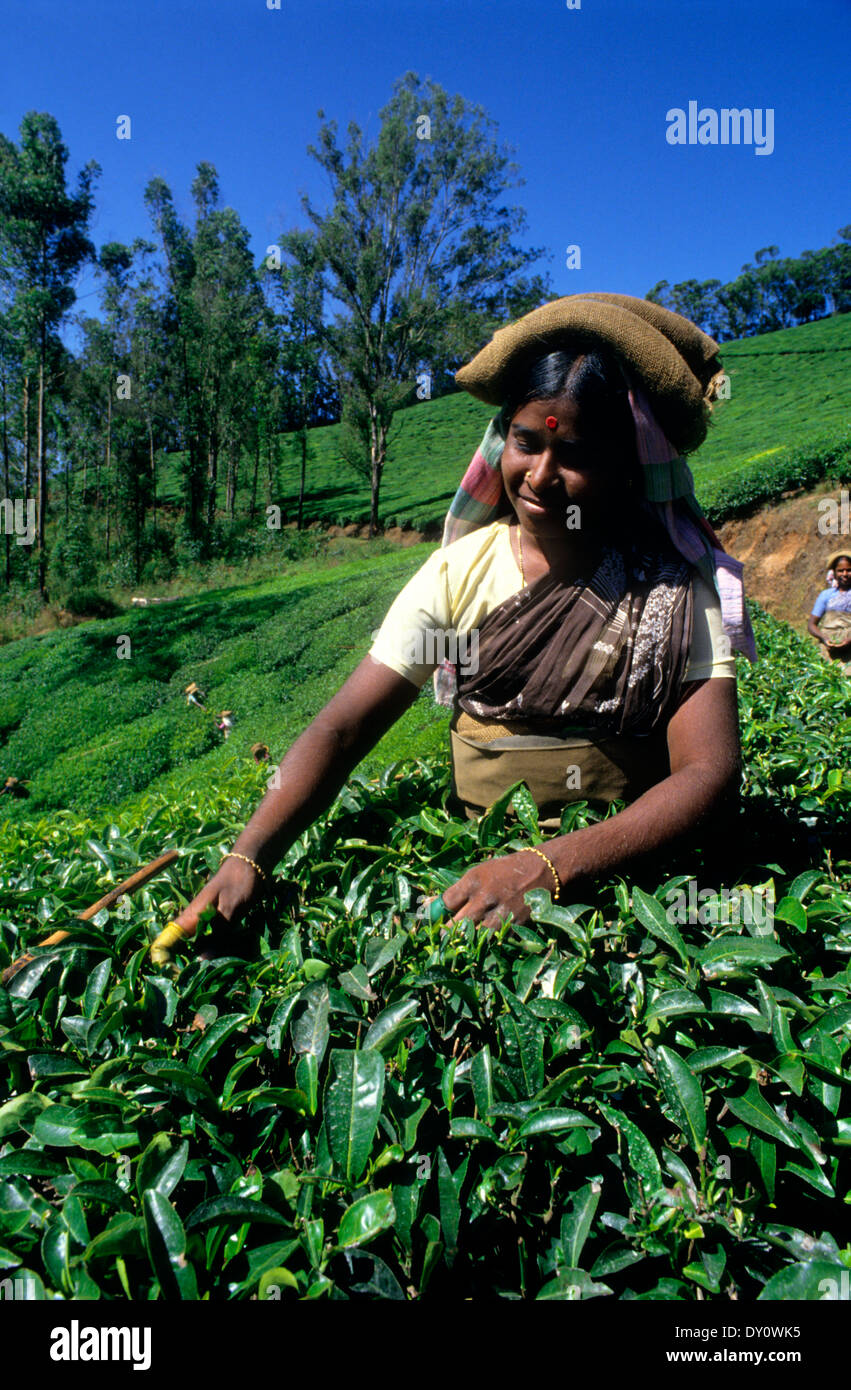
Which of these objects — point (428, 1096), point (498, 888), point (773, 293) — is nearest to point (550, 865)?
point (498, 888)

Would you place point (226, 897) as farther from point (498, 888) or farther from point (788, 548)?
point (788, 548)

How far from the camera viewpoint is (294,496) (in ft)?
139

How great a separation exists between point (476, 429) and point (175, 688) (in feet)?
129

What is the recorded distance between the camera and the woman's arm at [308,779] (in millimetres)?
1563

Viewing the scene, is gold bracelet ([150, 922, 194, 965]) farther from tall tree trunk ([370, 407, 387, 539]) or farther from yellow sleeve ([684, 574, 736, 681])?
tall tree trunk ([370, 407, 387, 539])

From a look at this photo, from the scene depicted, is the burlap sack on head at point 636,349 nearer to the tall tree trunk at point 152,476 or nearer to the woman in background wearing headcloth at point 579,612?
the woman in background wearing headcloth at point 579,612

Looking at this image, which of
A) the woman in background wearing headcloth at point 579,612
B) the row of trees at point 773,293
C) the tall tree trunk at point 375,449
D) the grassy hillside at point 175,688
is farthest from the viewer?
the row of trees at point 773,293

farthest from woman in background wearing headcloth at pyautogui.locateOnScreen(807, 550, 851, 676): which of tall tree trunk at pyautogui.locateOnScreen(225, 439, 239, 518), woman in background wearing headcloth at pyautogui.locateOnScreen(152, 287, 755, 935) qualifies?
tall tree trunk at pyautogui.locateOnScreen(225, 439, 239, 518)

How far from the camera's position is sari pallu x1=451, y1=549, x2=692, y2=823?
5.92ft

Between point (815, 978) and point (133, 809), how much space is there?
2.33 metres

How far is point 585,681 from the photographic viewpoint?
6.00ft

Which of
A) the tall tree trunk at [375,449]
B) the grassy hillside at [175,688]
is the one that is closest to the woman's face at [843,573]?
the grassy hillside at [175,688]

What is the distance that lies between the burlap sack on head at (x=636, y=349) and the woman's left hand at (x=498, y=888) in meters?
1.03

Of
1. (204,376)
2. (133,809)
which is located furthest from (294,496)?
(133,809)
